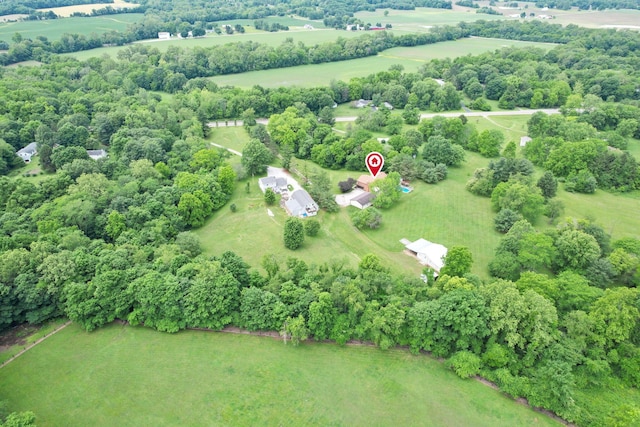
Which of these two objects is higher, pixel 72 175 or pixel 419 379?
pixel 72 175

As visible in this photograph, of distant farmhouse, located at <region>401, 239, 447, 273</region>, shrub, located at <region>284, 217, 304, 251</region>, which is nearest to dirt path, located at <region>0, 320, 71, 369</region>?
shrub, located at <region>284, 217, 304, 251</region>

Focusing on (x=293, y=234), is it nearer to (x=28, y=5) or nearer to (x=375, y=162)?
(x=375, y=162)

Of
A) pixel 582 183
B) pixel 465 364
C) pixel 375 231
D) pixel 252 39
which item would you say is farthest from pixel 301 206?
pixel 252 39

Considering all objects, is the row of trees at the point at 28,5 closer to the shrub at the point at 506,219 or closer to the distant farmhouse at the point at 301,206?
the distant farmhouse at the point at 301,206

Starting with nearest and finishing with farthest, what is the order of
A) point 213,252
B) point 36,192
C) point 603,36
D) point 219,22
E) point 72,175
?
point 213,252, point 36,192, point 72,175, point 603,36, point 219,22

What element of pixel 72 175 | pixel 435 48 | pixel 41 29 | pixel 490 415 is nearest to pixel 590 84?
pixel 435 48

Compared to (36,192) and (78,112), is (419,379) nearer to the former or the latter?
(36,192)

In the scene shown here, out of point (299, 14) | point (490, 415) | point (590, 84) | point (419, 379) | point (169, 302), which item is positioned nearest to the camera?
point (490, 415)
